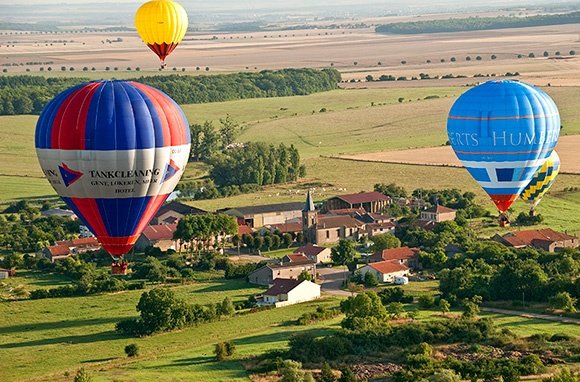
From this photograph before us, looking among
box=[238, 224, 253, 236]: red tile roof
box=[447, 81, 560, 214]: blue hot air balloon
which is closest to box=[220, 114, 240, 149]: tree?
box=[238, 224, 253, 236]: red tile roof

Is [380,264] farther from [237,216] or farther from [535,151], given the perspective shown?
[237,216]

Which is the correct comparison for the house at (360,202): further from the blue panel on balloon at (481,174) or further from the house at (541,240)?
the blue panel on balloon at (481,174)

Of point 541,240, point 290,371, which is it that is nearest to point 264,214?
point 541,240

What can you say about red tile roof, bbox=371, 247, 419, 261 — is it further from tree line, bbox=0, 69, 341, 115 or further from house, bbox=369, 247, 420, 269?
tree line, bbox=0, 69, 341, 115

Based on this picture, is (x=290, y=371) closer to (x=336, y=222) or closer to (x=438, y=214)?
(x=336, y=222)

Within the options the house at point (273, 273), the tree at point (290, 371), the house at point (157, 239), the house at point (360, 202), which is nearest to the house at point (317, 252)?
the house at point (273, 273)

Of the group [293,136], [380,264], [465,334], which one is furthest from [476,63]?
[465,334]
